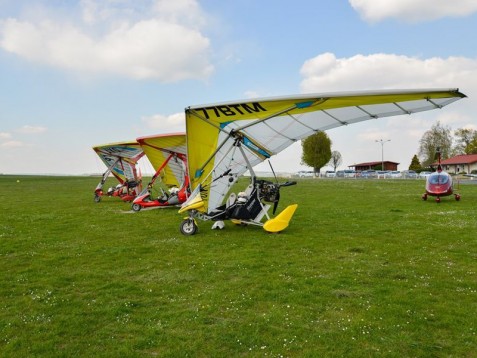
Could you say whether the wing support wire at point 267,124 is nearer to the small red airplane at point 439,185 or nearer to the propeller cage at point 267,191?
the propeller cage at point 267,191

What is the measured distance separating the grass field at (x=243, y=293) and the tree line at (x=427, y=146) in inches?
3207

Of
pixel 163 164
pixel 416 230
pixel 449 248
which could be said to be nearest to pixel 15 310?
pixel 449 248

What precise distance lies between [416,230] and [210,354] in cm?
949

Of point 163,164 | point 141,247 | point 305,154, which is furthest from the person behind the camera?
point 305,154

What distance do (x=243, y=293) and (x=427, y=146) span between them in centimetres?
9832

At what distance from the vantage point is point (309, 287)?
6.48 m

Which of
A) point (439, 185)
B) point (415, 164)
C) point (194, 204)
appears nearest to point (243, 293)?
point (194, 204)

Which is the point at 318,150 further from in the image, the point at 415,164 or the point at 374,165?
the point at 374,165

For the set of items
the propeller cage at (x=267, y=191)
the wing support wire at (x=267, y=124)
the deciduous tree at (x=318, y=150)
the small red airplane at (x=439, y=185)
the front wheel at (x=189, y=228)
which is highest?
the deciduous tree at (x=318, y=150)

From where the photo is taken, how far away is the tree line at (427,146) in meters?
91.8

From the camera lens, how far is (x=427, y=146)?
93.1m

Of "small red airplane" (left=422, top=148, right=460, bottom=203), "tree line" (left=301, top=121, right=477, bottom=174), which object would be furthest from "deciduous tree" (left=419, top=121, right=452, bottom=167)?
"small red airplane" (left=422, top=148, right=460, bottom=203)

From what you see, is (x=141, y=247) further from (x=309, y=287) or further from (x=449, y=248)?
(x=449, y=248)

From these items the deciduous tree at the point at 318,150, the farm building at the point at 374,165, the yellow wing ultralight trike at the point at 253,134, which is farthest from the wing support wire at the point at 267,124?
the farm building at the point at 374,165
